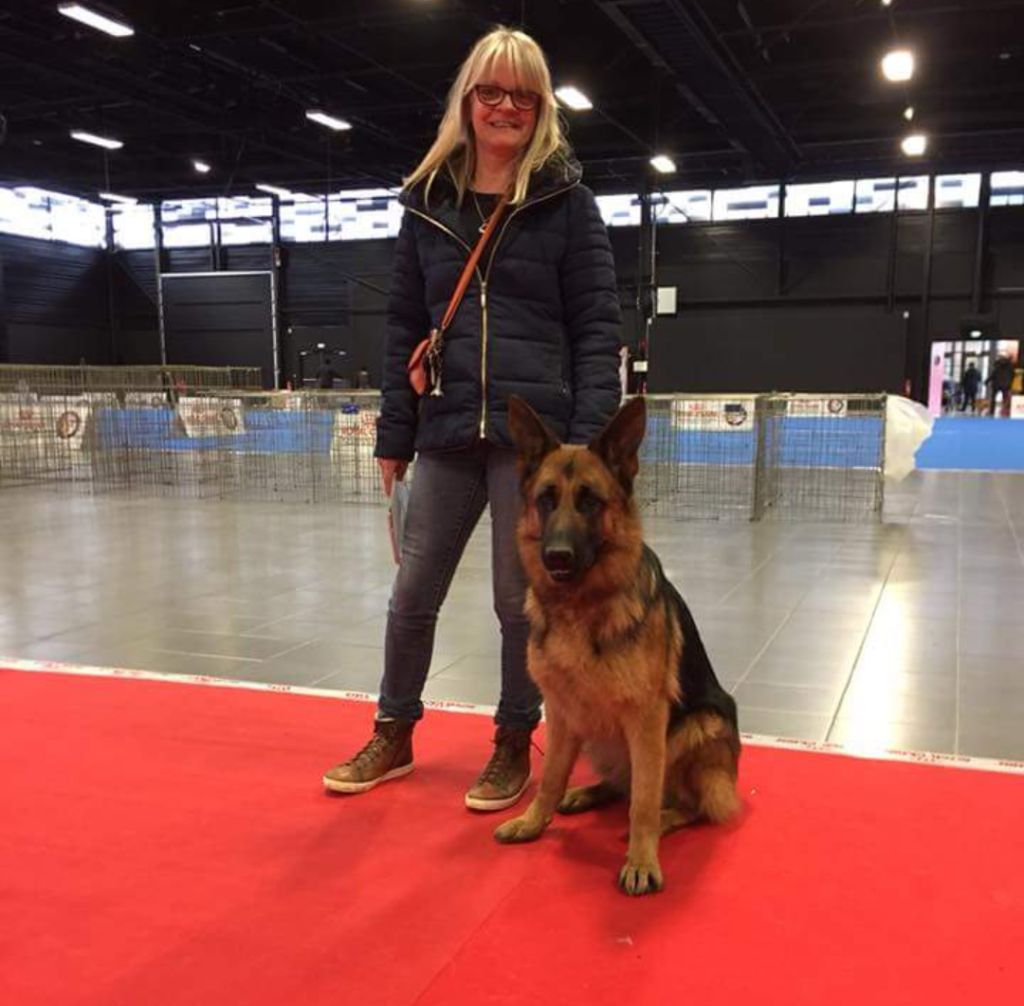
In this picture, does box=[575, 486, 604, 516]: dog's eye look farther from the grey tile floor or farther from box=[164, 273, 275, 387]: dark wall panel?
box=[164, 273, 275, 387]: dark wall panel

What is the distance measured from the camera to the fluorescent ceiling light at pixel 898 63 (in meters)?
11.4

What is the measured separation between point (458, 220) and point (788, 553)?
4415 millimetres

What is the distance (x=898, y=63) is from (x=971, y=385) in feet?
34.1

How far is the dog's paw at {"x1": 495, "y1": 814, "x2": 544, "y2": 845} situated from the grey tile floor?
1.04 metres

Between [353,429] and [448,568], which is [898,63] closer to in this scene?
[353,429]

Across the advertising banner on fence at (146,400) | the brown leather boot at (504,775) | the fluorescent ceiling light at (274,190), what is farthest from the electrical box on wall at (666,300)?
the brown leather boot at (504,775)

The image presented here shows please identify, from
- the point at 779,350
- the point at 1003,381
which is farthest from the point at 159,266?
the point at 1003,381

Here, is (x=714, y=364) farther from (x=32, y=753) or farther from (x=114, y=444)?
(x=32, y=753)

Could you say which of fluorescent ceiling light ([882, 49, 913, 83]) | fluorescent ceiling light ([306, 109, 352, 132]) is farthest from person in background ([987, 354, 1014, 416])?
fluorescent ceiling light ([306, 109, 352, 132])

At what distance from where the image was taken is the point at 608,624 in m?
1.95

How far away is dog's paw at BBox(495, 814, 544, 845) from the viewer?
7.03 ft

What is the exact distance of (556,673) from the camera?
2008 mm

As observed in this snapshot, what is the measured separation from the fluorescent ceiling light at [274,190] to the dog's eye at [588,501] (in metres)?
22.6

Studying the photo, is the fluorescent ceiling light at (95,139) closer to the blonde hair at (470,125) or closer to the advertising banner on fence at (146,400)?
the advertising banner on fence at (146,400)
